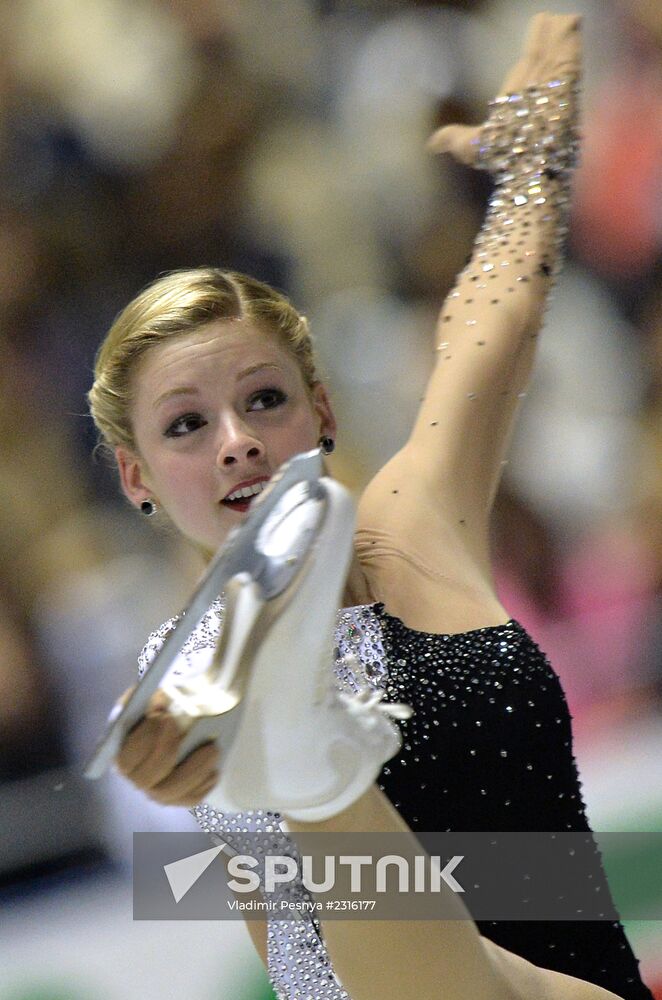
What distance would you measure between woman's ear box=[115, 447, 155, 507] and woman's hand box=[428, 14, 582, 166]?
69 cm

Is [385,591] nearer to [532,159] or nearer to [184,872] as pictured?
[532,159]

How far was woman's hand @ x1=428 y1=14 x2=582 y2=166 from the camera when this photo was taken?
5.38 feet

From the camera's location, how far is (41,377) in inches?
96.3

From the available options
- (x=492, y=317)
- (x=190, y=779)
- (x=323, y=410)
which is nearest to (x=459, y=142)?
(x=492, y=317)

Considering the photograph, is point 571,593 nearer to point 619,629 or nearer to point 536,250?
point 619,629

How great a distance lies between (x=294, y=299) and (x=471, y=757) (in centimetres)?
164

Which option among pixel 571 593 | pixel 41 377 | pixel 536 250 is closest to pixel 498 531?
pixel 571 593

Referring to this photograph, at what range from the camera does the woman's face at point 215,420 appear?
116cm

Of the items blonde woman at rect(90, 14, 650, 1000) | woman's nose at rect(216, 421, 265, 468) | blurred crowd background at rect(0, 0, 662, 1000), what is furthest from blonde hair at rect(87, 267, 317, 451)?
blurred crowd background at rect(0, 0, 662, 1000)

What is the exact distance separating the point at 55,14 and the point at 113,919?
177 centimetres

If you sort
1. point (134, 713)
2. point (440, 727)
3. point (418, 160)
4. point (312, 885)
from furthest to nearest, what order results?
point (418, 160)
point (440, 727)
point (312, 885)
point (134, 713)

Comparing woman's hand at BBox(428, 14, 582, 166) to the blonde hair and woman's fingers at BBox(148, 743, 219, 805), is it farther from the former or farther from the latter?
woman's fingers at BBox(148, 743, 219, 805)

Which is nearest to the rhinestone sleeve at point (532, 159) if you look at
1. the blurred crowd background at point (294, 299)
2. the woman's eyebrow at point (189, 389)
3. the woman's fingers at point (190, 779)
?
the woman's eyebrow at point (189, 389)

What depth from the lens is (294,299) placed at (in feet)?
8.73
